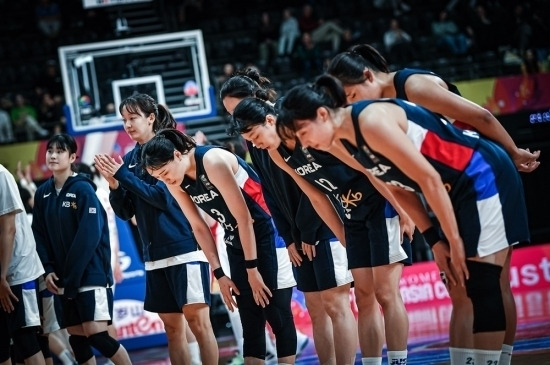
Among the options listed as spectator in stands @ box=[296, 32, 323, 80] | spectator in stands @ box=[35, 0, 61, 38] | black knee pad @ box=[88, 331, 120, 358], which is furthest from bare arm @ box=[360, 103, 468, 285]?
spectator in stands @ box=[35, 0, 61, 38]

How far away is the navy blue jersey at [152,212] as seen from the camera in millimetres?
5609

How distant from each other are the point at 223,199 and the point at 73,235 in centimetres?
169

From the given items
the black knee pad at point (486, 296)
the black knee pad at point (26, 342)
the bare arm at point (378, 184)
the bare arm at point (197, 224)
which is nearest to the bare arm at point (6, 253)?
the black knee pad at point (26, 342)

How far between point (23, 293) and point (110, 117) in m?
6.95

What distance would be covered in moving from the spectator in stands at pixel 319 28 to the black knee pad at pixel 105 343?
455 inches

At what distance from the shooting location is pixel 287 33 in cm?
1730

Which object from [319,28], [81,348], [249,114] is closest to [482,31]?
[319,28]

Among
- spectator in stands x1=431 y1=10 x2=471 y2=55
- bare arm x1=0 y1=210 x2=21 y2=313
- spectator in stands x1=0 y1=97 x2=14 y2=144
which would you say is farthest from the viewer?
spectator in stands x1=431 y1=10 x2=471 y2=55

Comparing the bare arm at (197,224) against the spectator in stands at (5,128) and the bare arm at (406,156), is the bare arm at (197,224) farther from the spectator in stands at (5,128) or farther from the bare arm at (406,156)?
the spectator in stands at (5,128)

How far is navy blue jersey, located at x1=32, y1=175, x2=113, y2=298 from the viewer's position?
616 cm

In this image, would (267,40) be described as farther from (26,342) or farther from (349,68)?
(349,68)

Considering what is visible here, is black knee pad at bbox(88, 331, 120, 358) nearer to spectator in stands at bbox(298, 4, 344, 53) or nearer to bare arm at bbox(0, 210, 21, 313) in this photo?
bare arm at bbox(0, 210, 21, 313)

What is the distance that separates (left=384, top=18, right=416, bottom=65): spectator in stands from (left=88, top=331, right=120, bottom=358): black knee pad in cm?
1087

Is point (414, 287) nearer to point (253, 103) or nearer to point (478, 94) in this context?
point (478, 94)
